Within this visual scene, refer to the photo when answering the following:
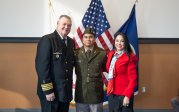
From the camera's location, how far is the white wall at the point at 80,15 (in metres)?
3.83

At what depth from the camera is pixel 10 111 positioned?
400cm

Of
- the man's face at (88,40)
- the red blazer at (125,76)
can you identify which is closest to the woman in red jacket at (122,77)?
the red blazer at (125,76)

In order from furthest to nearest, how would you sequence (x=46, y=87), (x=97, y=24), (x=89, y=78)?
(x=97, y=24) → (x=89, y=78) → (x=46, y=87)

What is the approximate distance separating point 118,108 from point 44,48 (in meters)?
0.96

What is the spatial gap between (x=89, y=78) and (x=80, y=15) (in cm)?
169

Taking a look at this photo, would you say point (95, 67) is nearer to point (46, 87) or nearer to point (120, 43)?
point (120, 43)

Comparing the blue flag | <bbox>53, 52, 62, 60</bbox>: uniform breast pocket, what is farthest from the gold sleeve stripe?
the blue flag

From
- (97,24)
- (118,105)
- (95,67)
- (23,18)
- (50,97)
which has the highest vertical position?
(23,18)

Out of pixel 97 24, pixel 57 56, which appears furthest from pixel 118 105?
pixel 97 24

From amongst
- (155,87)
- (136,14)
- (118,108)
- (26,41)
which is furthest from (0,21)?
(155,87)

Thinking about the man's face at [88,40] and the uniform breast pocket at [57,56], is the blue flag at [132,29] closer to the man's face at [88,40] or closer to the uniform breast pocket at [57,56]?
the man's face at [88,40]

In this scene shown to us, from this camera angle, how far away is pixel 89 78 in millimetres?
2414

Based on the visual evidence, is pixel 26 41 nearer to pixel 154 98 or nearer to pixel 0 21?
pixel 0 21

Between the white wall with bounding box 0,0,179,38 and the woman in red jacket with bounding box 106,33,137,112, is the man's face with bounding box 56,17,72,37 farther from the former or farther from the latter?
the white wall with bounding box 0,0,179,38
